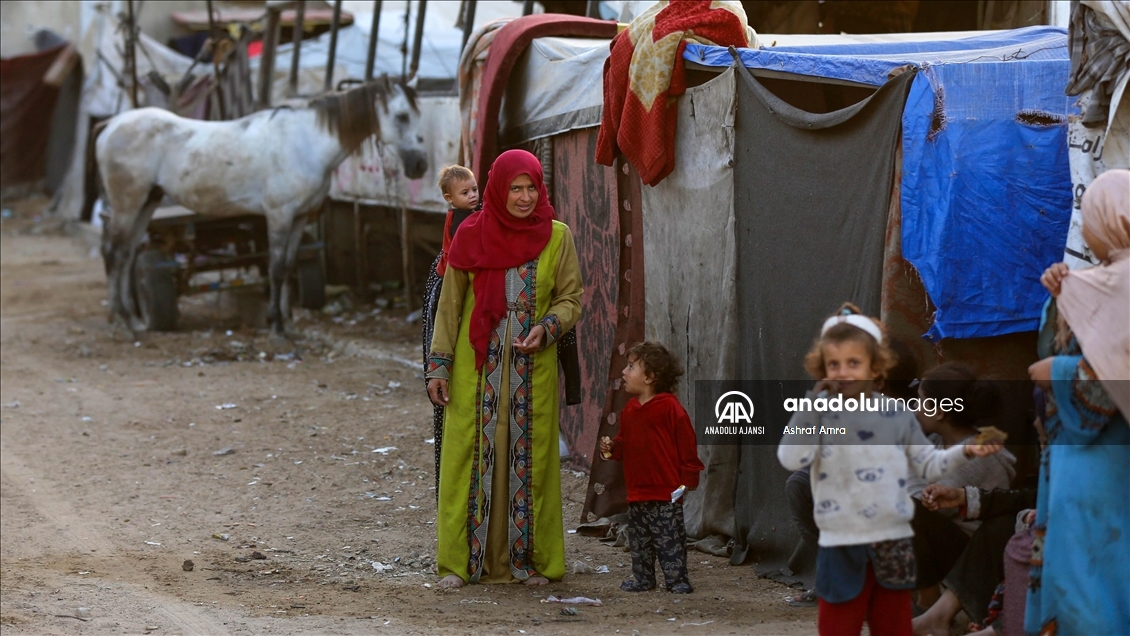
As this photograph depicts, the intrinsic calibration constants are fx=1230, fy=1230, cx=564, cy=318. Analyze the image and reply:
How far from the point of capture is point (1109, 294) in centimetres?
290

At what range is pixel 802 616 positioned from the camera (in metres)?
4.21

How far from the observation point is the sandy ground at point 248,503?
444 centimetres

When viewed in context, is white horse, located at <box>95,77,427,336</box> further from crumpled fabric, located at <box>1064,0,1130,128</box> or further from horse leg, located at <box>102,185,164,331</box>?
crumpled fabric, located at <box>1064,0,1130,128</box>

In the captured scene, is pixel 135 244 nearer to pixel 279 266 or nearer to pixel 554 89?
pixel 279 266

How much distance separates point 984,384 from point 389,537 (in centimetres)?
302

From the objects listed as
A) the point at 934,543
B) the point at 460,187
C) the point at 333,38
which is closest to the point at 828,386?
the point at 934,543

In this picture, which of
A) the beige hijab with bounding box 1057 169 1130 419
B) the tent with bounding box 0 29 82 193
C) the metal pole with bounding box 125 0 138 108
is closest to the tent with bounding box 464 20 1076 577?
the beige hijab with bounding box 1057 169 1130 419

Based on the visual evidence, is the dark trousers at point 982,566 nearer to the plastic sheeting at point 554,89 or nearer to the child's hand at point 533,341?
the child's hand at point 533,341

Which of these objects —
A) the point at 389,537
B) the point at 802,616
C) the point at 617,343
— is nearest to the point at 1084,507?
the point at 802,616

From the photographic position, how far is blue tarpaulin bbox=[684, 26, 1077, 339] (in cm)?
393

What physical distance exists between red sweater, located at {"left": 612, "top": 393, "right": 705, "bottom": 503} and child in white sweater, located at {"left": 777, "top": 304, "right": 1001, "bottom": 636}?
1.40 metres

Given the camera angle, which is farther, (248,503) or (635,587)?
(248,503)

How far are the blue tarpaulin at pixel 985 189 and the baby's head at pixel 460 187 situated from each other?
1821 millimetres

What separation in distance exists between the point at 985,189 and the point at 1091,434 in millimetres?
1168
